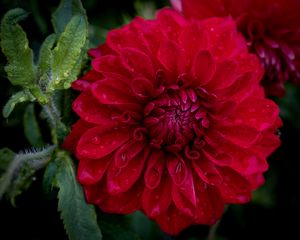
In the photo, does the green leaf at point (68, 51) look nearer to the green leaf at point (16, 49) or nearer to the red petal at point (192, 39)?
the green leaf at point (16, 49)

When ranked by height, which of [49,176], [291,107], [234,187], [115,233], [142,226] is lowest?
[291,107]

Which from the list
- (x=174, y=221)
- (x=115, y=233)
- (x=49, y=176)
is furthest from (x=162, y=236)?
(x=49, y=176)

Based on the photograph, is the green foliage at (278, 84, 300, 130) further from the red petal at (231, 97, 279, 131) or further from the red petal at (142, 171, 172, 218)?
the red petal at (142, 171, 172, 218)

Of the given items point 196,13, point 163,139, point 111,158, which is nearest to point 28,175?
point 111,158

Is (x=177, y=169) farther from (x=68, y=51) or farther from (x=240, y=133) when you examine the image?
(x=68, y=51)

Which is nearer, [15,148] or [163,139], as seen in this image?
[163,139]

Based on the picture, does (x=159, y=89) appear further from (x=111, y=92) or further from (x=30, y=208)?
(x=30, y=208)
